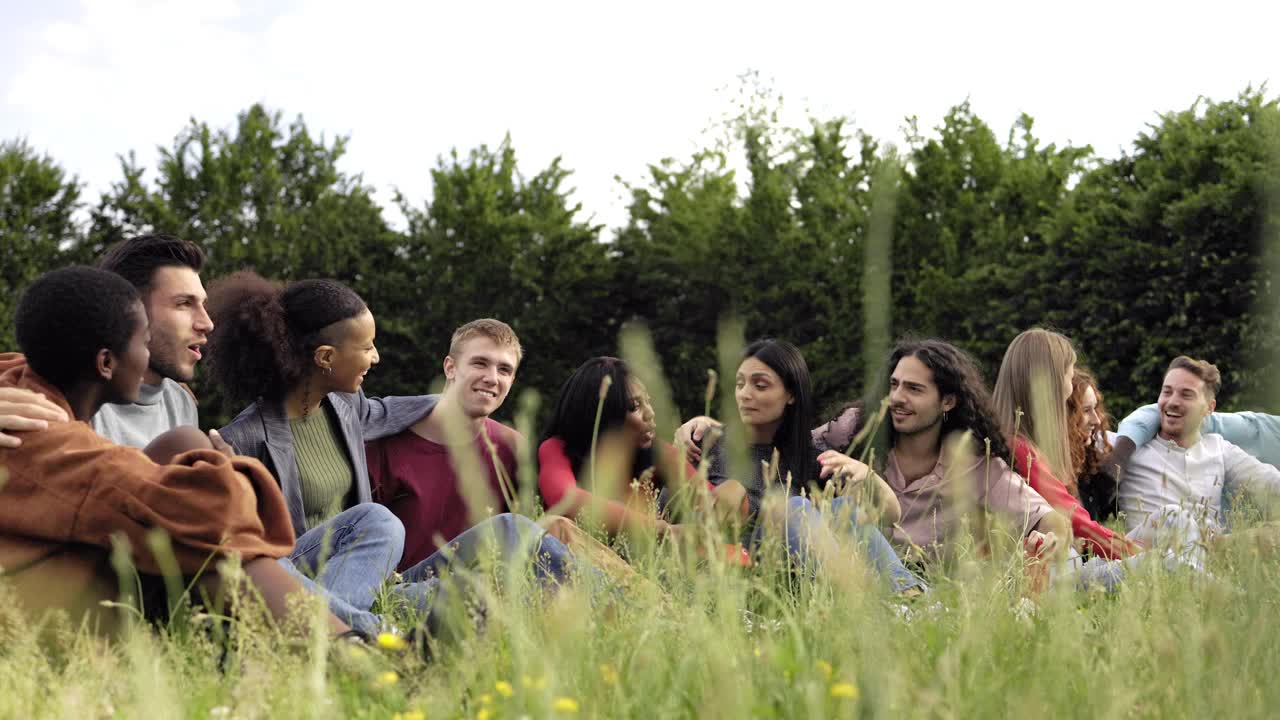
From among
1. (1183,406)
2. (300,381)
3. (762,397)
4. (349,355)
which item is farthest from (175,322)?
(1183,406)

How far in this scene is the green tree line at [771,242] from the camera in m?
10.2

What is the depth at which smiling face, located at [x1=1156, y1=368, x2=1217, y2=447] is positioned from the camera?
600 cm

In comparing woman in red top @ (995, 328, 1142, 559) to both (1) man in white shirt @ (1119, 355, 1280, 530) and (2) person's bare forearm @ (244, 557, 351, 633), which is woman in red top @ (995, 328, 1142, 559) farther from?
(2) person's bare forearm @ (244, 557, 351, 633)

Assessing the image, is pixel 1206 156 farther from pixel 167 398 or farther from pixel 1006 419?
pixel 167 398

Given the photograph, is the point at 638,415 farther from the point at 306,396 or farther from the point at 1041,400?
the point at 1041,400

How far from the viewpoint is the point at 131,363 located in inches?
118

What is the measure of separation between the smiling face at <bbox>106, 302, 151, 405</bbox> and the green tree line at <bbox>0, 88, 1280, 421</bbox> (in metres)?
5.51

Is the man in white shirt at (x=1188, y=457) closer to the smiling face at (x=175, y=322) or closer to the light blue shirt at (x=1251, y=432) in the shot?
the light blue shirt at (x=1251, y=432)

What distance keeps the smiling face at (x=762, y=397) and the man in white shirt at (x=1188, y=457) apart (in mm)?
2065

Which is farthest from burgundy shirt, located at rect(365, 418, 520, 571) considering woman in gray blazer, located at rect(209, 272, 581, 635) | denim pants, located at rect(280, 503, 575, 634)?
denim pants, located at rect(280, 503, 575, 634)

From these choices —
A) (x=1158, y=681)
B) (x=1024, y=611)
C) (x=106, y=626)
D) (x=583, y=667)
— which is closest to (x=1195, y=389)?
(x=1024, y=611)

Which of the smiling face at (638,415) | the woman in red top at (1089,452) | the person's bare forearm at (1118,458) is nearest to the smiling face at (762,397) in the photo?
the smiling face at (638,415)

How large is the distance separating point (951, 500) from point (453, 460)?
84.2 inches

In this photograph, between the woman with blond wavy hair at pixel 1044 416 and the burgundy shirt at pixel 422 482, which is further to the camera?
the woman with blond wavy hair at pixel 1044 416
